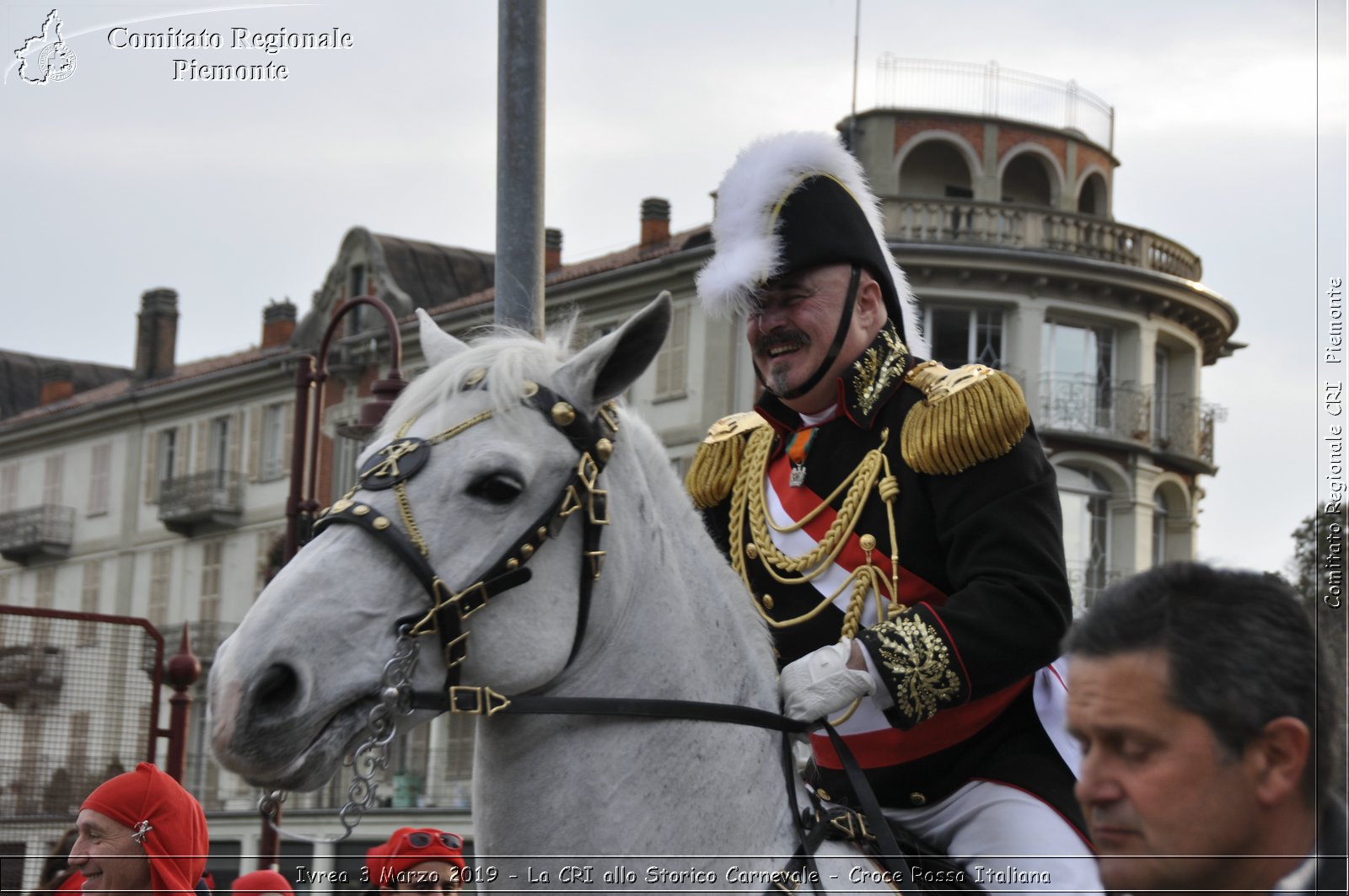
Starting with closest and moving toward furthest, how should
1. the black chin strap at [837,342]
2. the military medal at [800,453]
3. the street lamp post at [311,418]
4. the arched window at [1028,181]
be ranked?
the black chin strap at [837,342] → the military medal at [800,453] → the street lamp post at [311,418] → the arched window at [1028,181]

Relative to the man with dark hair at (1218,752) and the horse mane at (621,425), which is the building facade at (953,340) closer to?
the horse mane at (621,425)

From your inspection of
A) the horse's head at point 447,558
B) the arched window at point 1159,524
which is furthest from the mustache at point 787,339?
the arched window at point 1159,524

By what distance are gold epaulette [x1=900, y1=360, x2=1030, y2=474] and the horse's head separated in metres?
0.79

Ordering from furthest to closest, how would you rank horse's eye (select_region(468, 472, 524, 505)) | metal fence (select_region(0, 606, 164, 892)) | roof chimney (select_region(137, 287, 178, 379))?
roof chimney (select_region(137, 287, 178, 379)), metal fence (select_region(0, 606, 164, 892)), horse's eye (select_region(468, 472, 524, 505))

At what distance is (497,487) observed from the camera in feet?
12.4

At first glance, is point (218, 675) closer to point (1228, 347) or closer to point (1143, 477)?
point (1143, 477)

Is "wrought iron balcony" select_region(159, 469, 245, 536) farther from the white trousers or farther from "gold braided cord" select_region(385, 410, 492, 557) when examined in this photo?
"gold braided cord" select_region(385, 410, 492, 557)

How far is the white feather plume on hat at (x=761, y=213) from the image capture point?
4.65 m

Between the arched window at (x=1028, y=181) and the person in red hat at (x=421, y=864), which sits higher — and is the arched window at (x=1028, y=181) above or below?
above

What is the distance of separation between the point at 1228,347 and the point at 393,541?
134 feet

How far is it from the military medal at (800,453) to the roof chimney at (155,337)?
5261 cm

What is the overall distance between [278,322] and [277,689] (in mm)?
50388

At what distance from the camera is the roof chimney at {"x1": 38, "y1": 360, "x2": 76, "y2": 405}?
201 ft

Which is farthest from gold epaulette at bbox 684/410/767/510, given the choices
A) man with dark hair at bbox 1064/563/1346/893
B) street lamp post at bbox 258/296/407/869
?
street lamp post at bbox 258/296/407/869
